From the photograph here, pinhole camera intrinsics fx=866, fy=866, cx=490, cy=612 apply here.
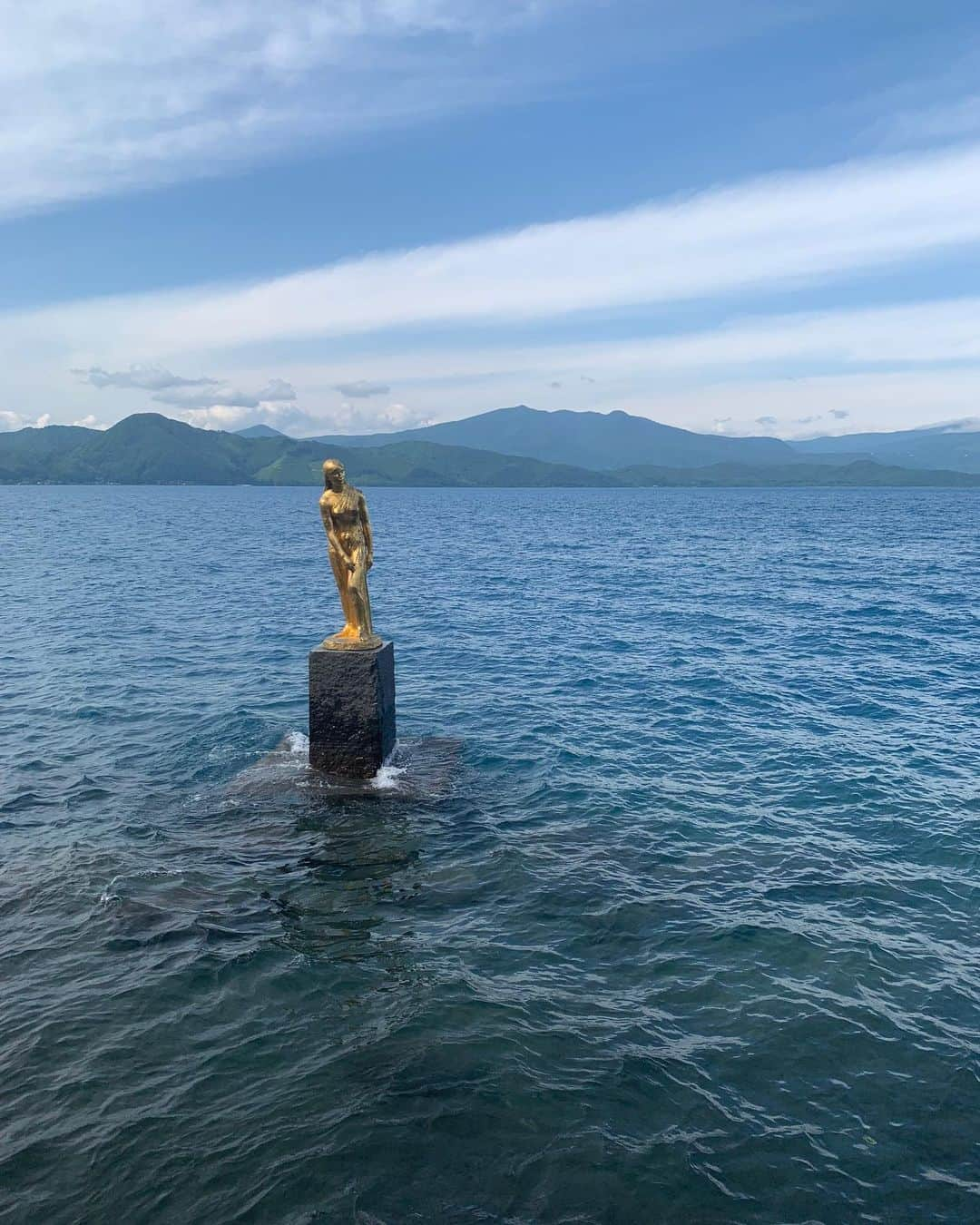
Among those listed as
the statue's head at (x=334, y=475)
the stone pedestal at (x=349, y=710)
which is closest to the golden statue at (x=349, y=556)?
the statue's head at (x=334, y=475)

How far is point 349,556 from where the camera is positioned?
66.6ft

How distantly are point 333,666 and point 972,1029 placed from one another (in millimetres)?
13597

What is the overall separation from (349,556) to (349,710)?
11.7 feet

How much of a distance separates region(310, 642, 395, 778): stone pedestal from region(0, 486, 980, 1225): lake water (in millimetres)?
890

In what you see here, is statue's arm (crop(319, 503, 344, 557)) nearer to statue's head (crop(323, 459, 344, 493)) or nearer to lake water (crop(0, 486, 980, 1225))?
statue's head (crop(323, 459, 344, 493))

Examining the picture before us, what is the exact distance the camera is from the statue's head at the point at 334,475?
19.4 metres

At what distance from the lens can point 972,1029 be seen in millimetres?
11867

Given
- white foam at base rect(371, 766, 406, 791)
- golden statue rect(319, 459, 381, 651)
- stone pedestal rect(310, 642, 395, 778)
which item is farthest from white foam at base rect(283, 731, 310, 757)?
golden statue rect(319, 459, 381, 651)

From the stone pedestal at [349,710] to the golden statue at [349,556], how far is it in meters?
0.40

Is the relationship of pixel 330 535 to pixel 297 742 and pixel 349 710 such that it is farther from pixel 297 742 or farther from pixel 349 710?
pixel 297 742

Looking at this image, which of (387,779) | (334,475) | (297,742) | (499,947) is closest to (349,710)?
(387,779)

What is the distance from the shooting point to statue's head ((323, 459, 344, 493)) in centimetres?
1941

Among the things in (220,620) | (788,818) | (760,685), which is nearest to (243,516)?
(220,620)

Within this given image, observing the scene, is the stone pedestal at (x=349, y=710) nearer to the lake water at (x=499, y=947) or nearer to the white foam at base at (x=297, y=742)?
the lake water at (x=499, y=947)
